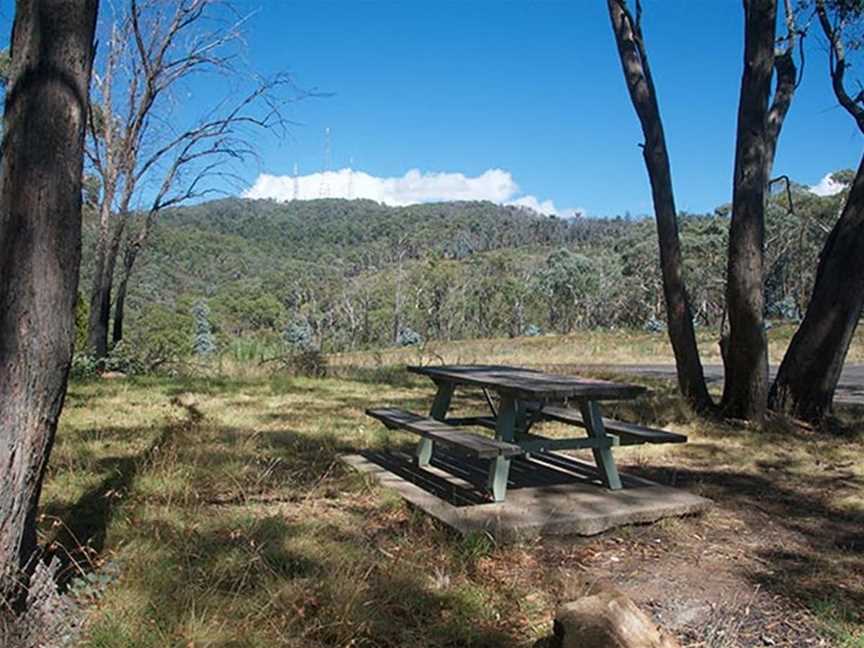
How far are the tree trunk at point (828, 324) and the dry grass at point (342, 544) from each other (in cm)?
125

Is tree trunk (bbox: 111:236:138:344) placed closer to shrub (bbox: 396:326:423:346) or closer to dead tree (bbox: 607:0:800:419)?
dead tree (bbox: 607:0:800:419)

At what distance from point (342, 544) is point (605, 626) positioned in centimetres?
150

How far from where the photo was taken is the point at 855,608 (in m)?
2.94

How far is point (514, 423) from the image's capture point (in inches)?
169

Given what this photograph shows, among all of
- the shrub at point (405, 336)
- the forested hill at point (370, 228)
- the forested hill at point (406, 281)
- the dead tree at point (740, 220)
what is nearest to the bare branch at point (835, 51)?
the dead tree at point (740, 220)

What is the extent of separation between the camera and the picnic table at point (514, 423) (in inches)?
154

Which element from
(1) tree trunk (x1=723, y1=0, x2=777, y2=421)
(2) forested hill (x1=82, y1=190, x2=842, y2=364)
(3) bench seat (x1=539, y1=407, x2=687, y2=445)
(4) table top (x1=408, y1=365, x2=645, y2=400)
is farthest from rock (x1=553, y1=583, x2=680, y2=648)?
(2) forested hill (x1=82, y1=190, x2=842, y2=364)

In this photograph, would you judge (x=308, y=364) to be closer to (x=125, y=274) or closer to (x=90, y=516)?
(x=125, y=274)

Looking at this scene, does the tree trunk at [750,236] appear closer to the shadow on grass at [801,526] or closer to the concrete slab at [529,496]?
the shadow on grass at [801,526]

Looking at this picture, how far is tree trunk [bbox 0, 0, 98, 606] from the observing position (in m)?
2.15

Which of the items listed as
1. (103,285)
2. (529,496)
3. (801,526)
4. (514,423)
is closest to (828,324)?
(801,526)

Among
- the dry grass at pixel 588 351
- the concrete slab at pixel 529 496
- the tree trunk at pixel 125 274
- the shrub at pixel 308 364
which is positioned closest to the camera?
the concrete slab at pixel 529 496

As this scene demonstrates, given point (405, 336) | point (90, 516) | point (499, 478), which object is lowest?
point (405, 336)

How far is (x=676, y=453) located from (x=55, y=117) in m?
5.14
